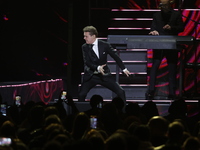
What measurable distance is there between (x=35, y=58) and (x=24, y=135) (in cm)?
1230

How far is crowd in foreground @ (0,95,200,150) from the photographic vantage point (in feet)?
16.4

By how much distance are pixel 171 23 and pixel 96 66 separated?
181 centimetres

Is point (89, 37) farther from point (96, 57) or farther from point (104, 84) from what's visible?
point (104, 84)

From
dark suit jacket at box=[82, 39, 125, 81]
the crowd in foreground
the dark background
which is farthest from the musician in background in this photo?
the dark background

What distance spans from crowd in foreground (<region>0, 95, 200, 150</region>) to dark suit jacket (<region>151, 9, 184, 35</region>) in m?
3.02

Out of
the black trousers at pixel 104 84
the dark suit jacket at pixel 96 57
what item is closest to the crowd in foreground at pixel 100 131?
the black trousers at pixel 104 84

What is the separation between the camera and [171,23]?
1127 cm

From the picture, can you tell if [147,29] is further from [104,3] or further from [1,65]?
[1,65]

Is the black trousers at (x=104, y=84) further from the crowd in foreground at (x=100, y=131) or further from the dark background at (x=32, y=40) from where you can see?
the dark background at (x=32, y=40)

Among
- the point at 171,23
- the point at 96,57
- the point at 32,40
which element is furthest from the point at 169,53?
the point at 32,40

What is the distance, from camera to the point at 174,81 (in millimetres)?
11055

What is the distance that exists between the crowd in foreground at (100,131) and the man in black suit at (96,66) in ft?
5.77

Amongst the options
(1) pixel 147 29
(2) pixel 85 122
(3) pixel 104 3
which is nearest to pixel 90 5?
(3) pixel 104 3

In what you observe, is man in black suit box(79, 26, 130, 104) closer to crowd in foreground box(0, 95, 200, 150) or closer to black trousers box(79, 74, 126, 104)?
black trousers box(79, 74, 126, 104)
